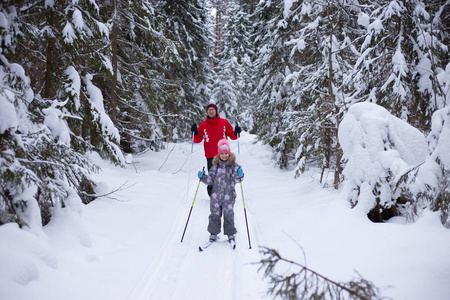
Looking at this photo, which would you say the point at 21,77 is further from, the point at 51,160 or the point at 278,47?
the point at 278,47

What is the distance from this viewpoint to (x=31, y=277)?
2.94m

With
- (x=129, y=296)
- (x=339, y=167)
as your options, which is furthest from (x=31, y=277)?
(x=339, y=167)

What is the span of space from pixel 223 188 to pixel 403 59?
5.21 m

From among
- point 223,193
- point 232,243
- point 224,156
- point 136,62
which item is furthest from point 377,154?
point 136,62

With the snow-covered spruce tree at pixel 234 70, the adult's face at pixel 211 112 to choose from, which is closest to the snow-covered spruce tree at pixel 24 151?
the adult's face at pixel 211 112

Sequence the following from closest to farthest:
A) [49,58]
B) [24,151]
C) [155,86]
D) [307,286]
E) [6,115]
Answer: [307,286]
[6,115]
[24,151]
[49,58]
[155,86]

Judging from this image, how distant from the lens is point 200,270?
4.11 meters

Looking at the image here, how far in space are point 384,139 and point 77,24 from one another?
5820mm

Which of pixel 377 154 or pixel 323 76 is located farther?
pixel 323 76

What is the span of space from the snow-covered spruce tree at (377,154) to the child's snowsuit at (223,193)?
7.22 ft

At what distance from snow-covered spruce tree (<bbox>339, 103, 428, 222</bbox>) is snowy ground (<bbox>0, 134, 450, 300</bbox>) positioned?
34cm

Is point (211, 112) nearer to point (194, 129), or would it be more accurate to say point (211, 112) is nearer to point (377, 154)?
point (194, 129)

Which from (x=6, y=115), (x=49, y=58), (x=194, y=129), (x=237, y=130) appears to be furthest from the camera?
(x=237, y=130)

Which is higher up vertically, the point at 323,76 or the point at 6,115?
the point at 323,76
